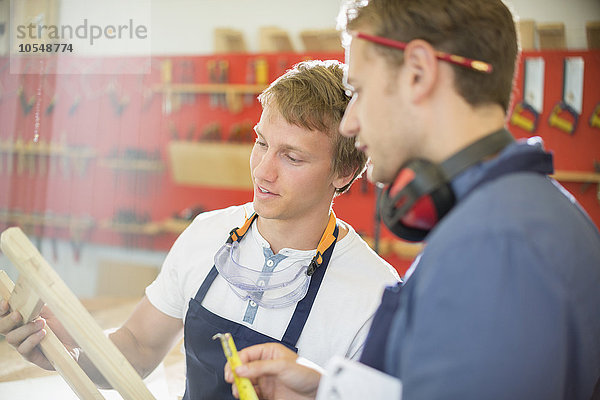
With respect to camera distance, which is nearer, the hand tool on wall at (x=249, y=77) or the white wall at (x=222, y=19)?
the hand tool on wall at (x=249, y=77)

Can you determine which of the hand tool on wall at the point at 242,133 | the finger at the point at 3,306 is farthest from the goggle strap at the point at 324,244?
the hand tool on wall at the point at 242,133

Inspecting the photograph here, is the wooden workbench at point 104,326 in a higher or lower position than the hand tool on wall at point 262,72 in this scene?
lower

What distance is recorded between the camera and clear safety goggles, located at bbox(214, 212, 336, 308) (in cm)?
169

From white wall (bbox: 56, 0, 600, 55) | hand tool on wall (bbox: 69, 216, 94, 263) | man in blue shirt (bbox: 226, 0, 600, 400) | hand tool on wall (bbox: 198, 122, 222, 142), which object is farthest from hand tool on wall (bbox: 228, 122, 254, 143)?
man in blue shirt (bbox: 226, 0, 600, 400)

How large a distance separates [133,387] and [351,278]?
27.4 inches

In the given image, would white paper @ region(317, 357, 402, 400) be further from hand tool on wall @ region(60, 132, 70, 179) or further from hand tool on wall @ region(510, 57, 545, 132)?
hand tool on wall @ region(510, 57, 545, 132)

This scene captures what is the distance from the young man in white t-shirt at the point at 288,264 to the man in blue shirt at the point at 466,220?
0.46m

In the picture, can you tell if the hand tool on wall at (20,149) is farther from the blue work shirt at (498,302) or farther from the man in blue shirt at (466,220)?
the blue work shirt at (498,302)

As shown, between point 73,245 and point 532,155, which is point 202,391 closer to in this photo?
point 532,155

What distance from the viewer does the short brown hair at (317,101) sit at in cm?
166

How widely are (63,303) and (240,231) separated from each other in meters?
0.72

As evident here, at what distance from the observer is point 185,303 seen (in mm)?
1834

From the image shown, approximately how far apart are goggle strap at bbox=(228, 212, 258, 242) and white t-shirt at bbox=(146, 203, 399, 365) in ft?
0.08

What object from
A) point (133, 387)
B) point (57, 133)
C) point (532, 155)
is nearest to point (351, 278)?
point (133, 387)
